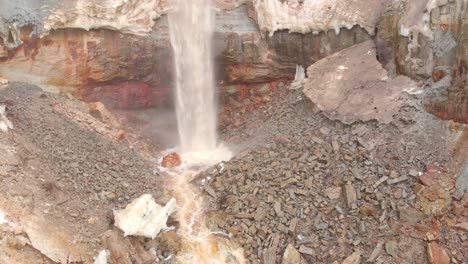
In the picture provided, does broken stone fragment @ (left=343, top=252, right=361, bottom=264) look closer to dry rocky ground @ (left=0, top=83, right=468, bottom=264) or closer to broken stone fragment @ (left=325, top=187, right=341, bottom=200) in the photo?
dry rocky ground @ (left=0, top=83, right=468, bottom=264)

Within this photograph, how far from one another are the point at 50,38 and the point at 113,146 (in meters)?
2.87

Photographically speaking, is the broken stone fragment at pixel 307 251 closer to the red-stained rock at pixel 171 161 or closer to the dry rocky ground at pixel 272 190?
the dry rocky ground at pixel 272 190

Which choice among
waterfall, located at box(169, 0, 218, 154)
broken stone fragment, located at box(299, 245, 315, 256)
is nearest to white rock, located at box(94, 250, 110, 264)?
broken stone fragment, located at box(299, 245, 315, 256)

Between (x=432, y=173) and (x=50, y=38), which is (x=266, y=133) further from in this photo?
(x=50, y=38)

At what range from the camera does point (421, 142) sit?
8938 millimetres

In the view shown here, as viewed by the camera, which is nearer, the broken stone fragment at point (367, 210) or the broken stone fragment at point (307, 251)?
the broken stone fragment at point (307, 251)

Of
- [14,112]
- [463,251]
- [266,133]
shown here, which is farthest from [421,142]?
[14,112]

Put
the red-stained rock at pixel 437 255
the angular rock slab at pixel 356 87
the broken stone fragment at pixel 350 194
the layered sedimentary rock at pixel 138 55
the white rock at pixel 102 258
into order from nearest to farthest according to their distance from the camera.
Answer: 1. the white rock at pixel 102 258
2. the red-stained rock at pixel 437 255
3. the broken stone fragment at pixel 350 194
4. the angular rock slab at pixel 356 87
5. the layered sedimentary rock at pixel 138 55

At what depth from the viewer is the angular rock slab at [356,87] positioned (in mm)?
9617

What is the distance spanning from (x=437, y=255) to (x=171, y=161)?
595 centimetres

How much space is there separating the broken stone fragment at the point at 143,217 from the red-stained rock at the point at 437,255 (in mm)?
4564

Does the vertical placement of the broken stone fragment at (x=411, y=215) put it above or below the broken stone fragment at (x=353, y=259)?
above

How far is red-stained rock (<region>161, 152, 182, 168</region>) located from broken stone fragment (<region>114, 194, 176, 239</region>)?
2.07m

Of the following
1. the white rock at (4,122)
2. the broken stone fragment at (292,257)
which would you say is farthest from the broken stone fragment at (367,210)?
the white rock at (4,122)
